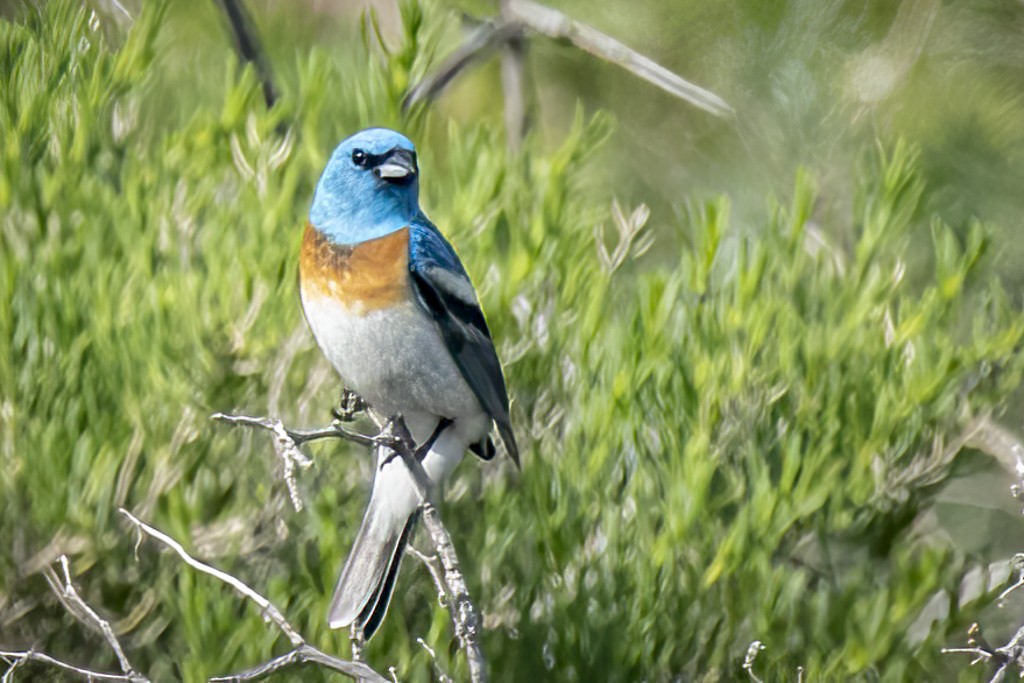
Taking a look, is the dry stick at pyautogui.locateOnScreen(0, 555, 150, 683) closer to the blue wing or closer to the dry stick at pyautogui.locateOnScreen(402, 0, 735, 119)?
the blue wing

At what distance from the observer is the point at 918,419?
3104 millimetres

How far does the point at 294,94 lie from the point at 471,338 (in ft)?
3.88

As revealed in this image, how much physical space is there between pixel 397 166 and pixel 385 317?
0.30 m

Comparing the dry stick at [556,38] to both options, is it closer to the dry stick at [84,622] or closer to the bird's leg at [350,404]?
the bird's leg at [350,404]

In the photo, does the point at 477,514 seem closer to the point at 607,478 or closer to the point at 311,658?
the point at 607,478

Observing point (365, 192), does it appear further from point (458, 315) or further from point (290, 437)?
point (290, 437)

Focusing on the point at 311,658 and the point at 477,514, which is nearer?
the point at 311,658

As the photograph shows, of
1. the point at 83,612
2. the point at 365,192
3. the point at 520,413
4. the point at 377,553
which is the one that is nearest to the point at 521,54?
the point at 520,413

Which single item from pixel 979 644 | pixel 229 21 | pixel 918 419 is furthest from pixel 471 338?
pixel 229 21

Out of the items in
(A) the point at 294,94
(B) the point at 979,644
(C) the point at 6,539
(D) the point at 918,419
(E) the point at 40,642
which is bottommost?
(E) the point at 40,642

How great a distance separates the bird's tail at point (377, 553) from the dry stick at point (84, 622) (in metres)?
0.41

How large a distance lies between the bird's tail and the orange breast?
343 millimetres

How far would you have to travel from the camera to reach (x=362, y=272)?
2.79 m

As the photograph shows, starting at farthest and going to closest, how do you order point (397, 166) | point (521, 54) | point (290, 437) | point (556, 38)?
point (521, 54)
point (556, 38)
point (397, 166)
point (290, 437)
